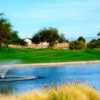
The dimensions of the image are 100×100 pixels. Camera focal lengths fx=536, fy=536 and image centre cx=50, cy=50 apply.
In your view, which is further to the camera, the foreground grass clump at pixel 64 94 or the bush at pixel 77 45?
the bush at pixel 77 45

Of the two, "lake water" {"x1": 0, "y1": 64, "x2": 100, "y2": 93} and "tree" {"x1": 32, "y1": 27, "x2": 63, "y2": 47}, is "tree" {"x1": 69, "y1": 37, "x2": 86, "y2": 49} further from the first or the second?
"lake water" {"x1": 0, "y1": 64, "x2": 100, "y2": 93}

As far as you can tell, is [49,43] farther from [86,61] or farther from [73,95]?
[73,95]

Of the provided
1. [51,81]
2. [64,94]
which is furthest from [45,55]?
[64,94]

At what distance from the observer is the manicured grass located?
223 feet

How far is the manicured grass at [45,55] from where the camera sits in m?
68.0

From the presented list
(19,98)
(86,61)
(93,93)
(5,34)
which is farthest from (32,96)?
(5,34)

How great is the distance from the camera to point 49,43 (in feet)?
295

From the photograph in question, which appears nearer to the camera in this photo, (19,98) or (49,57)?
(19,98)

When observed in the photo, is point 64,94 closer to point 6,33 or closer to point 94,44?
point 6,33

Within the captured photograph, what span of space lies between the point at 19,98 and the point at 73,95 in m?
1.21

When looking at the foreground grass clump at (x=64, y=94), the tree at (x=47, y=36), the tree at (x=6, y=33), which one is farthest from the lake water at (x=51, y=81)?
the tree at (x=47, y=36)

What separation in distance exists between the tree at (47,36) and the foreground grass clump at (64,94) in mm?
74481

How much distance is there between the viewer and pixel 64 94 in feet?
38.3

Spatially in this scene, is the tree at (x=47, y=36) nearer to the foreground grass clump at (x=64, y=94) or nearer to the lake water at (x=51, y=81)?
the lake water at (x=51, y=81)
